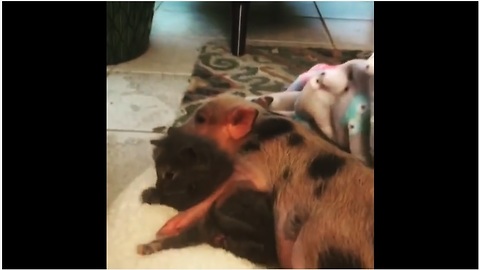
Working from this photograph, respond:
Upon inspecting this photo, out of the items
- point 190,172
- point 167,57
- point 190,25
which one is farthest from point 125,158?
point 190,25

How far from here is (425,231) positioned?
0.76 m

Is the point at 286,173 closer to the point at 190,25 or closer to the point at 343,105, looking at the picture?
the point at 343,105

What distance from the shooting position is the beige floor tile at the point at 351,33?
1616mm

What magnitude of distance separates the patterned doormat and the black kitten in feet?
0.66

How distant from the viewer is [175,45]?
1.56 metres

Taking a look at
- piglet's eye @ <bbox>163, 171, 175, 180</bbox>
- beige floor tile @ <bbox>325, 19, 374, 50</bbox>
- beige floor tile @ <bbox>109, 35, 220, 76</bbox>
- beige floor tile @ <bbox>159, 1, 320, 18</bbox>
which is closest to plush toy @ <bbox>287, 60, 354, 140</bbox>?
piglet's eye @ <bbox>163, 171, 175, 180</bbox>

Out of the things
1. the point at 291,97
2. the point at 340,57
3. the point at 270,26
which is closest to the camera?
the point at 291,97

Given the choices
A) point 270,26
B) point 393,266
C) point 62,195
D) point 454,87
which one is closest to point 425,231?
point 393,266

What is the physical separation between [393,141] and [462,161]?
91mm

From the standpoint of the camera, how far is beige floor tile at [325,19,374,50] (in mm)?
1616

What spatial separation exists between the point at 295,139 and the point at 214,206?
0.49 ft

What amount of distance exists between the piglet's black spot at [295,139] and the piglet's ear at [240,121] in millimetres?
61

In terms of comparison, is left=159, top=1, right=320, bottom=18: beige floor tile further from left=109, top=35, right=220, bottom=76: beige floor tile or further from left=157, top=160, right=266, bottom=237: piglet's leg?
left=157, top=160, right=266, bottom=237: piglet's leg

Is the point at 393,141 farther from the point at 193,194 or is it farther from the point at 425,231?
the point at 193,194
